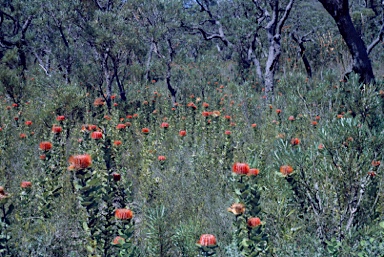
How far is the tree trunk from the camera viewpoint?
451cm

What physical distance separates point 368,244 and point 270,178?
1.16 metres

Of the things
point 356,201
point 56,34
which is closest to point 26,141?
point 356,201

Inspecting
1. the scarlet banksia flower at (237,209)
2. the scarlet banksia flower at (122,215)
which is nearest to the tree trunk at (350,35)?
the scarlet banksia flower at (237,209)

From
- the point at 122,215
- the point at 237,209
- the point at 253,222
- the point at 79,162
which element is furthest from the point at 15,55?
the point at 253,222

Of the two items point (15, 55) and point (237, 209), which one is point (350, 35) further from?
point (15, 55)

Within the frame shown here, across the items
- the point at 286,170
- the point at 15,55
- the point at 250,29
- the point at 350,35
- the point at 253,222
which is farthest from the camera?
the point at 250,29

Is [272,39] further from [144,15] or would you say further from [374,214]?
[374,214]

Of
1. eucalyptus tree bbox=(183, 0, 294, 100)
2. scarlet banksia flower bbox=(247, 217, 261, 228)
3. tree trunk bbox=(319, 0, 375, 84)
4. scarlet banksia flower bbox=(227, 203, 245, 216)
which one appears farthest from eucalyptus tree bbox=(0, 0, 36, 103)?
scarlet banksia flower bbox=(247, 217, 261, 228)

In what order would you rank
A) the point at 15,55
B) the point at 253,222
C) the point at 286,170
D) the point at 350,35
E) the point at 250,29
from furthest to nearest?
the point at 250,29, the point at 15,55, the point at 350,35, the point at 286,170, the point at 253,222

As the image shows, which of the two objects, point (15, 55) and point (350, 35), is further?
point (15, 55)

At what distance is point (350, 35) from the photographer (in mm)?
4633

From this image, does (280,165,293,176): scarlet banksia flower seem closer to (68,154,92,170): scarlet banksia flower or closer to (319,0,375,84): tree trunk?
(68,154,92,170): scarlet banksia flower

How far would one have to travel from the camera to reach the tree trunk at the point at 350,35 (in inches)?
177

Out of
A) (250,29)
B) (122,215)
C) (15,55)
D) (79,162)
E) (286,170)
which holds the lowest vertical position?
(15,55)
